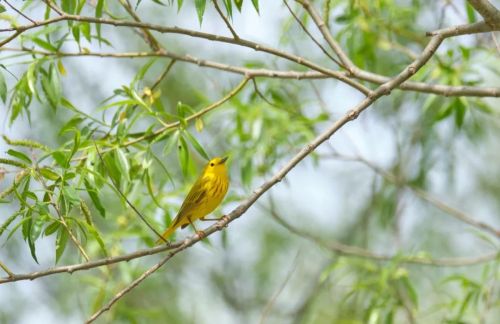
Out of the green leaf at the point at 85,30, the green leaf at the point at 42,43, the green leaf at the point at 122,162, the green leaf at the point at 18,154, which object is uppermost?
the green leaf at the point at 85,30

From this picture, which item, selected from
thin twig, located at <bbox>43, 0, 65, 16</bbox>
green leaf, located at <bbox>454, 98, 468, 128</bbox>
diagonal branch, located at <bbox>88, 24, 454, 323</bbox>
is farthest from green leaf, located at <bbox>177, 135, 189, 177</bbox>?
green leaf, located at <bbox>454, 98, 468, 128</bbox>

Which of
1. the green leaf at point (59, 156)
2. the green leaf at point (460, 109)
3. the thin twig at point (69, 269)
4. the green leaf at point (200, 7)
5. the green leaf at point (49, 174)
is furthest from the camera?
the green leaf at point (460, 109)


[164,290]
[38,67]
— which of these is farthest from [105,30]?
[38,67]

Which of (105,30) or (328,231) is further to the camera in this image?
(328,231)

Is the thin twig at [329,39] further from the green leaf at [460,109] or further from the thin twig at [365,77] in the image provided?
the green leaf at [460,109]

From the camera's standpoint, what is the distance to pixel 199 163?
897 cm

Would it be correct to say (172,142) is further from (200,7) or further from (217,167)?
(217,167)

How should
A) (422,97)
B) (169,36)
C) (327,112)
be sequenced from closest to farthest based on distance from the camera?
(327,112) → (422,97) → (169,36)

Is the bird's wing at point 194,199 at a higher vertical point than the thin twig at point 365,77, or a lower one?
lower

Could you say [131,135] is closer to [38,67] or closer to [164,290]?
[38,67]

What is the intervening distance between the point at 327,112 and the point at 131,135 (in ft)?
8.20

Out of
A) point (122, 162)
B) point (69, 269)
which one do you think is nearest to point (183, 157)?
point (122, 162)

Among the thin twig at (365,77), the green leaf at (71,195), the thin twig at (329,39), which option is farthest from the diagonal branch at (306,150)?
the thin twig at (329,39)

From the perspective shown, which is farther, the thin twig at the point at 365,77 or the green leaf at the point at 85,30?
the green leaf at the point at 85,30
